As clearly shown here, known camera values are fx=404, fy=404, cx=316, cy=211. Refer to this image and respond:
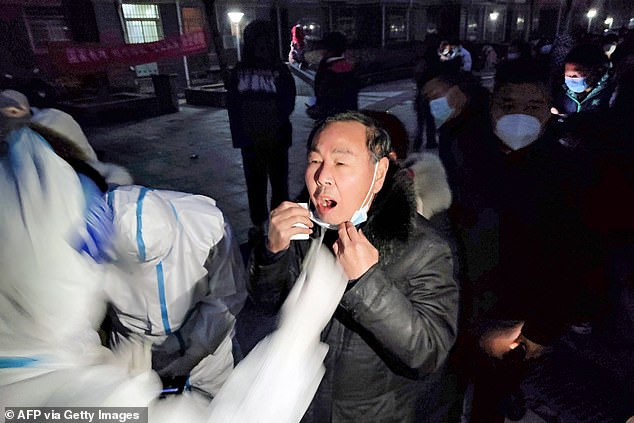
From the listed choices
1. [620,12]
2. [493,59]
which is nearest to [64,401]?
A: [493,59]

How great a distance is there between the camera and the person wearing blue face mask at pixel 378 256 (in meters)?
1.58

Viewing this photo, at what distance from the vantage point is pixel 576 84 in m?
4.21

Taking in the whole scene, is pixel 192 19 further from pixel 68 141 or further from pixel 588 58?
pixel 68 141

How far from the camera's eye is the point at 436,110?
14.5 feet

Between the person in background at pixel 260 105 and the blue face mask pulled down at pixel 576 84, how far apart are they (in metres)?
3.19

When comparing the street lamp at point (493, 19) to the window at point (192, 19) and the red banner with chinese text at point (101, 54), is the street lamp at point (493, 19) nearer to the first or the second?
the window at point (192, 19)

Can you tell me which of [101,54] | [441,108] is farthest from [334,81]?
[101,54]

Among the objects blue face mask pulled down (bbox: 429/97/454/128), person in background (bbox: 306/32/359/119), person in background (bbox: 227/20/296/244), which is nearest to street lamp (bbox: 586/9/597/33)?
person in background (bbox: 306/32/359/119)

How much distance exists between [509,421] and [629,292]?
140cm

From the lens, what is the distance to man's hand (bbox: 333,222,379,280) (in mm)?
1390

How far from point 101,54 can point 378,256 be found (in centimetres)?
1657

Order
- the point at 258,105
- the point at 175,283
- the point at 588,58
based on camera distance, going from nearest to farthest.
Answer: the point at 175,283 < the point at 588,58 < the point at 258,105

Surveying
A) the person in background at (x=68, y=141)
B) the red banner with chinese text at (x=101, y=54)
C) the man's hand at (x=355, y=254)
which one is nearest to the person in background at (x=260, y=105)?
the person in background at (x=68, y=141)

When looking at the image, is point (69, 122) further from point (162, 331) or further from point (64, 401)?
point (64, 401)
